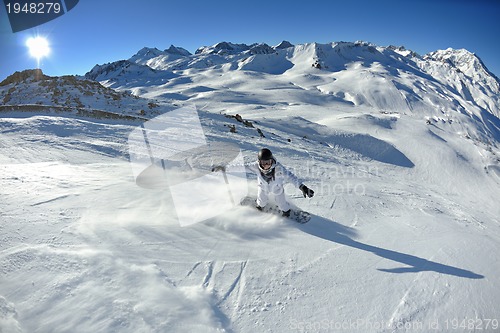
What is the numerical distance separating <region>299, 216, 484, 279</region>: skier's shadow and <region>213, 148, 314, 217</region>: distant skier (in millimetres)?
502

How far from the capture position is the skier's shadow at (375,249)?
319 centimetres

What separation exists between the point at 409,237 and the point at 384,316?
2.04m

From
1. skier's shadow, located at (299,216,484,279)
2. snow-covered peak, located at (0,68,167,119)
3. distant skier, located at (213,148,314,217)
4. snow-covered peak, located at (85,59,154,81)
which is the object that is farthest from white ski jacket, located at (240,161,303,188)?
snow-covered peak, located at (85,59,154,81)

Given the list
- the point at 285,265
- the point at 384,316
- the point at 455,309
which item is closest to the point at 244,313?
the point at 285,265

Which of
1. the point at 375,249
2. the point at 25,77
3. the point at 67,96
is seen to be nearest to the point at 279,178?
the point at 375,249

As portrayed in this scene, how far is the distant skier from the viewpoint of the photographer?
4371 millimetres

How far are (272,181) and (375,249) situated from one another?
5.95ft

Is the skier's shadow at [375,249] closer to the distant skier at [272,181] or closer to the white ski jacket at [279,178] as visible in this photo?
the distant skier at [272,181]

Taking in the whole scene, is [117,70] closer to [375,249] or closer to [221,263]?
[221,263]

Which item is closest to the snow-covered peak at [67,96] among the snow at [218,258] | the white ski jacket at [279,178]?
the snow at [218,258]

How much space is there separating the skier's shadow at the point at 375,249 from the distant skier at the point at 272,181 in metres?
0.50

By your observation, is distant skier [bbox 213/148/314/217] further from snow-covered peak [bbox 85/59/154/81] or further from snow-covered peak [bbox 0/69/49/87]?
snow-covered peak [bbox 85/59/154/81]

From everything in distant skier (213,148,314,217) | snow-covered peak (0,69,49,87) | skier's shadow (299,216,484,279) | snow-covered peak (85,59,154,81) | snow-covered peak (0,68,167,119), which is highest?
snow-covered peak (85,59,154,81)

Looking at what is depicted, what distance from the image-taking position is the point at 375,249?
3.65 meters
